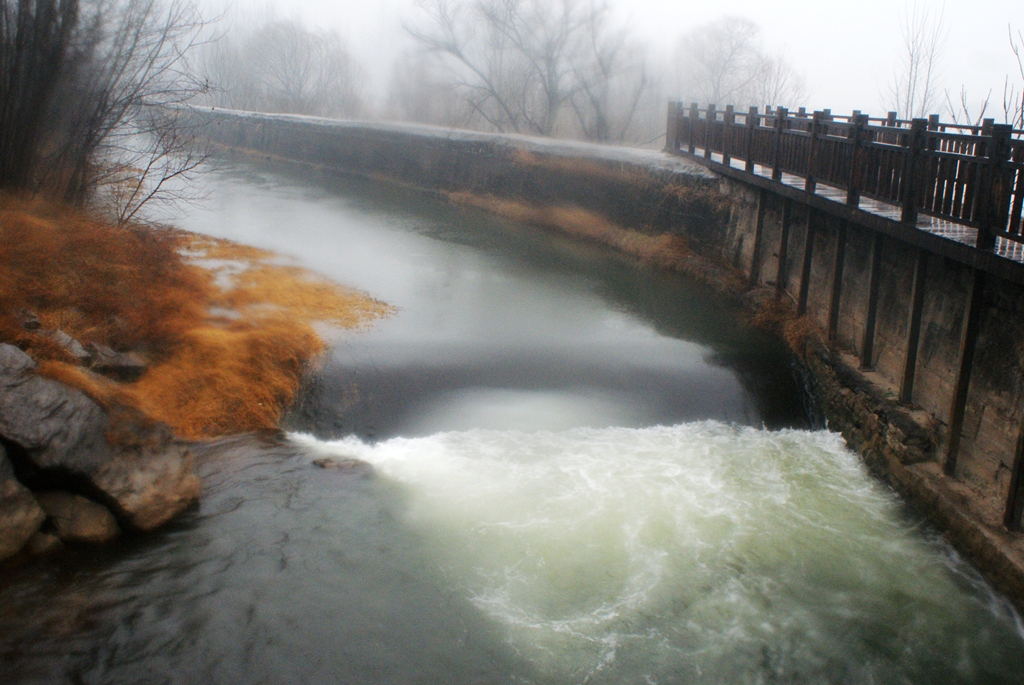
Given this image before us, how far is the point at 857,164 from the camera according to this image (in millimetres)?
11133

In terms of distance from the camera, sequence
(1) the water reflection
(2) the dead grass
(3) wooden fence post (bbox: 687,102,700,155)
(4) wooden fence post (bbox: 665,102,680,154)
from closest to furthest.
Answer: (1) the water reflection, (2) the dead grass, (3) wooden fence post (bbox: 687,102,700,155), (4) wooden fence post (bbox: 665,102,680,154)

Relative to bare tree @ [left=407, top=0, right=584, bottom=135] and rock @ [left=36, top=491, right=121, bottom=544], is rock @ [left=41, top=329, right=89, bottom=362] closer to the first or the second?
rock @ [left=36, top=491, right=121, bottom=544]

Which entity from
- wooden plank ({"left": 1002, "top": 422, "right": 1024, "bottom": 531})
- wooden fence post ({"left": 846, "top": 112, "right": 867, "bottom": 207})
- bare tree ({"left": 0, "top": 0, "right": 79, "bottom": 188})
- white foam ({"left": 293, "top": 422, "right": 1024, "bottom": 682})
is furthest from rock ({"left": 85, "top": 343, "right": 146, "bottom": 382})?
wooden plank ({"left": 1002, "top": 422, "right": 1024, "bottom": 531})

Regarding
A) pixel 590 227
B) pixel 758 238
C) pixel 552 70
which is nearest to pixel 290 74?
pixel 552 70

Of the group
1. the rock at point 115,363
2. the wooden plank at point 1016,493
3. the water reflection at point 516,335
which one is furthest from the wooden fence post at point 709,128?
the rock at point 115,363

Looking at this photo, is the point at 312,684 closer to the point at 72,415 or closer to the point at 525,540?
A: the point at 525,540

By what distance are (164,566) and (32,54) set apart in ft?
29.3

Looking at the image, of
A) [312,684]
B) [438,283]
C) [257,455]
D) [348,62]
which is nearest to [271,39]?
[348,62]

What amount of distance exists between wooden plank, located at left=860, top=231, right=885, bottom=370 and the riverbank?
781cm

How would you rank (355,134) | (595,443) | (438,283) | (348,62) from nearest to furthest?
(595,443), (438,283), (355,134), (348,62)

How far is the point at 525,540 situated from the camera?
852 centimetres

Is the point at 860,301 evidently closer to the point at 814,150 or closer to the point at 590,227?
the point at 814,150

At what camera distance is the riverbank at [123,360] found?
7918 millimetres

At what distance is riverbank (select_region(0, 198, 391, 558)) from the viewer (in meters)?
7.92
